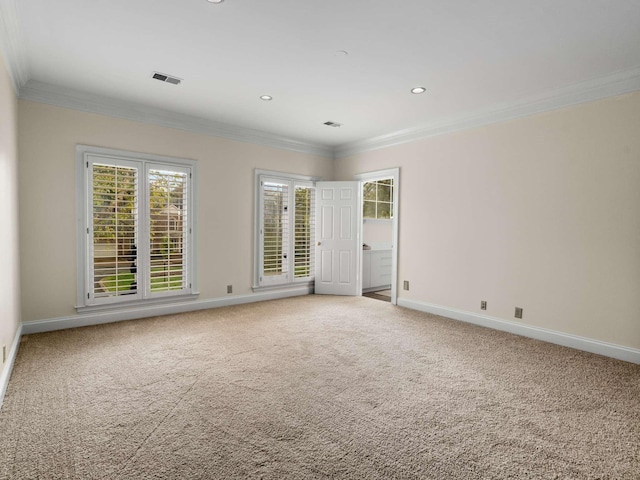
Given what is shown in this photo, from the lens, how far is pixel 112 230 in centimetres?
428

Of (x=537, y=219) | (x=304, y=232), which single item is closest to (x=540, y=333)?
(x=537, y=219)

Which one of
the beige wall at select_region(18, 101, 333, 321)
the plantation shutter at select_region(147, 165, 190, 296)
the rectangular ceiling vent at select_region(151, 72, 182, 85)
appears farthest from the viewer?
the plantation shutter at select_region(147, 165, 190, 296)

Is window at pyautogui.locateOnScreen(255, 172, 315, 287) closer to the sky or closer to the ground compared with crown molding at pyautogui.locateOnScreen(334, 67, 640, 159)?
closer to the ground

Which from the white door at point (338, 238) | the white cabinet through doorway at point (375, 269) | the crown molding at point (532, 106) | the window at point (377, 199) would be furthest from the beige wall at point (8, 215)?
the window at point (377, 199)

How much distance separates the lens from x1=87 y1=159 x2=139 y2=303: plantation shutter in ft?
13.8

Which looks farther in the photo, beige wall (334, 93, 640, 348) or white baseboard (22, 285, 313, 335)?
white baseboard (22, 285, 313, 335)

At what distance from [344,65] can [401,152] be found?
97.7 inches

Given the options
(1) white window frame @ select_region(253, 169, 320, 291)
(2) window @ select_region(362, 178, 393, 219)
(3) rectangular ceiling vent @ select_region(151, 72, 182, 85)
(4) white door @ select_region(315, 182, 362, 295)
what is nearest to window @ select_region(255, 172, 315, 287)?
(1) white window frame @ select_region(253, 169, 320, 291)

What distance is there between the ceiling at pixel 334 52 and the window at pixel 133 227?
31.7 inches

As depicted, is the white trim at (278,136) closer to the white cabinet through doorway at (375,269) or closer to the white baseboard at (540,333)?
the white cabinet through doorway at (375,269)

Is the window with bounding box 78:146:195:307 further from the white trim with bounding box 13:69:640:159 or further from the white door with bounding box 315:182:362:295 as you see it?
the white door with bounding box 315:182:362:295

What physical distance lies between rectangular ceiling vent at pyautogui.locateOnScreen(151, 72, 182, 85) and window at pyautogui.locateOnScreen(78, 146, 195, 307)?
121 centimetres

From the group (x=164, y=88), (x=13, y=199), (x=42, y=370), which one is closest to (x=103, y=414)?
(x=42, y=370)

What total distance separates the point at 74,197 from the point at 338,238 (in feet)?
12.8
